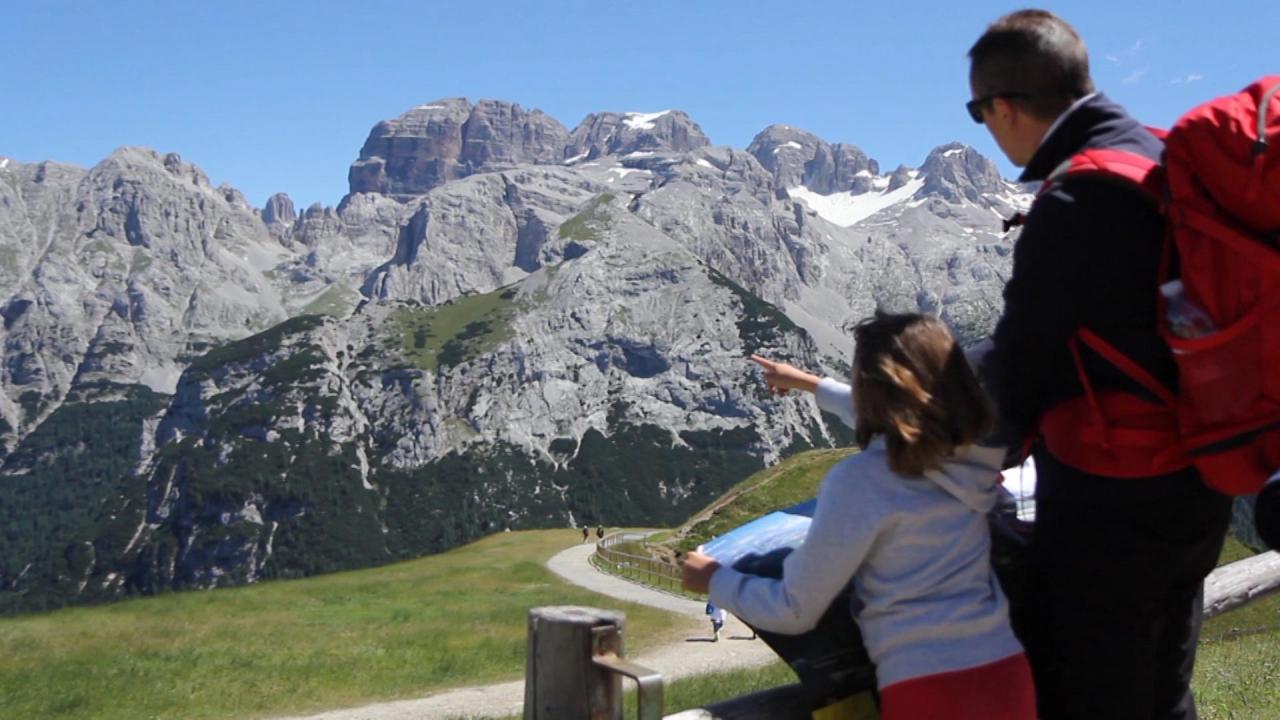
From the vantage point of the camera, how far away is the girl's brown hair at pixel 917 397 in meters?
3.86

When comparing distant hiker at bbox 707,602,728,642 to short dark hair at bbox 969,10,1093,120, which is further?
distant hiker at bbox 707,602,728,642

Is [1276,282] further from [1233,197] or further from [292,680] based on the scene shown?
[292,680]

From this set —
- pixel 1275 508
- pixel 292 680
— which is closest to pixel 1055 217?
pixel 1275 508

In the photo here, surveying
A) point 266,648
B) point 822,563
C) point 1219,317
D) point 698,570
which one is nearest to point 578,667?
point 698,570

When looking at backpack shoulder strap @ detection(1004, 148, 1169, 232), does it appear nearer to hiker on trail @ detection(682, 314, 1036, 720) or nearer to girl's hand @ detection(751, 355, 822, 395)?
hiker on trail @ detection(682, 314, 1036, 720)

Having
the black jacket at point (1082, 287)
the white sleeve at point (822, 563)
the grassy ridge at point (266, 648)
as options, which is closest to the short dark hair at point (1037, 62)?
the black jacket at point (1082, 287)

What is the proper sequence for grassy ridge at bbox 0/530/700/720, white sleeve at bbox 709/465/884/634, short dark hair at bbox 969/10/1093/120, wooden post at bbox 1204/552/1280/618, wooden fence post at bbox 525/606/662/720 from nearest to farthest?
white sleeve at bbox 709/465/884/634 < short dark hair at bbox 969/10/1093/120 < wooden fence post at bbox 525/606/662/720 < wooden post at bbox 1204/552/1280/618 < grassy ridge at bbox 0/530/700/720

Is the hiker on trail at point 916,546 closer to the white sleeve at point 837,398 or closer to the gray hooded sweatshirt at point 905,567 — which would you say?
the gray hooded sweatshirt at point 905,567

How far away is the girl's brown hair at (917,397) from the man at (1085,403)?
137mm

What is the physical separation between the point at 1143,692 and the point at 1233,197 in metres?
1.81

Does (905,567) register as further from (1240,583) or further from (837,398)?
(1240,583)

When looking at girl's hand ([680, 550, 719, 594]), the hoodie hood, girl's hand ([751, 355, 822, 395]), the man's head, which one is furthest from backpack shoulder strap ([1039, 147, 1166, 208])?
girl's hand ([680, 550, 719, 594])

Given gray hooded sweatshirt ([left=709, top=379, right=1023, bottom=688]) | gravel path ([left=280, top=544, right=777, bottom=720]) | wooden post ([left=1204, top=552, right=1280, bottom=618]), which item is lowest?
gravel path ([left=280, top=544, right=777, bottom=720])

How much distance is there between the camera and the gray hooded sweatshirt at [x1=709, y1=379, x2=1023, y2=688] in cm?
388
